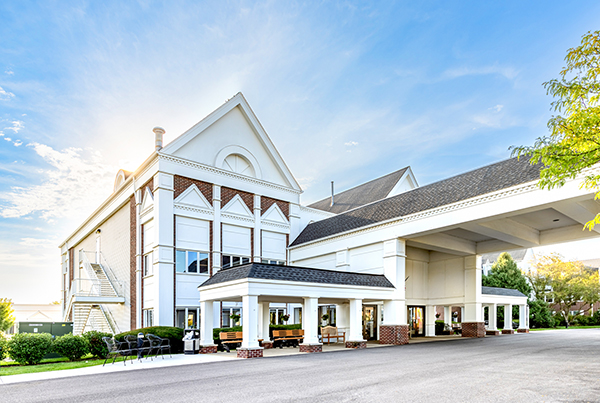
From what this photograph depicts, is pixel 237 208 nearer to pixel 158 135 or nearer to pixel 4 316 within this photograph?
pixel 158 135

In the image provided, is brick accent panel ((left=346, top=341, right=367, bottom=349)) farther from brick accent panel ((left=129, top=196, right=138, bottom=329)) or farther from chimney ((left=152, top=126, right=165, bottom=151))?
chimney ((left=152, top=126, right=165, bottom=151))

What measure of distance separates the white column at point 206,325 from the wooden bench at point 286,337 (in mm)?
3162

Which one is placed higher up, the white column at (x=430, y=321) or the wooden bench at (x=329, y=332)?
the wooden bench at (x=329, y=332)

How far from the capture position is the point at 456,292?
29.4m

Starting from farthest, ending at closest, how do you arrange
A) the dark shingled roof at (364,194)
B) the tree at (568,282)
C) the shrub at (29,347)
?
the tree at (568,282), the dark shingled roof at (364,194), the shrub at (29,347)

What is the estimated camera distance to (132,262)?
2686 cm

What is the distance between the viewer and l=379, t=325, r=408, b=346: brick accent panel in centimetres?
2231

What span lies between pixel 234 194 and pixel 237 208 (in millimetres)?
931

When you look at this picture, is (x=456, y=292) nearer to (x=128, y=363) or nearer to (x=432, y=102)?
(x=432, y=102)

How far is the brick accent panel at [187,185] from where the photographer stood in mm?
24906

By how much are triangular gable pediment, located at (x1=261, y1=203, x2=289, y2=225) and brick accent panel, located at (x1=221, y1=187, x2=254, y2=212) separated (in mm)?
1264

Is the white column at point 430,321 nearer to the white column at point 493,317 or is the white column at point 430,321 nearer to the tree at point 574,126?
the white column at point 493,317

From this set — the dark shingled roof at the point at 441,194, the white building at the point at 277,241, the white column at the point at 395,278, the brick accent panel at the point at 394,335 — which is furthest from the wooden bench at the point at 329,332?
the dark shingled roof at the point at 441,194

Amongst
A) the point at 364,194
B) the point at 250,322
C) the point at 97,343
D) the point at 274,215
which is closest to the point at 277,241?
the point at 274,215
